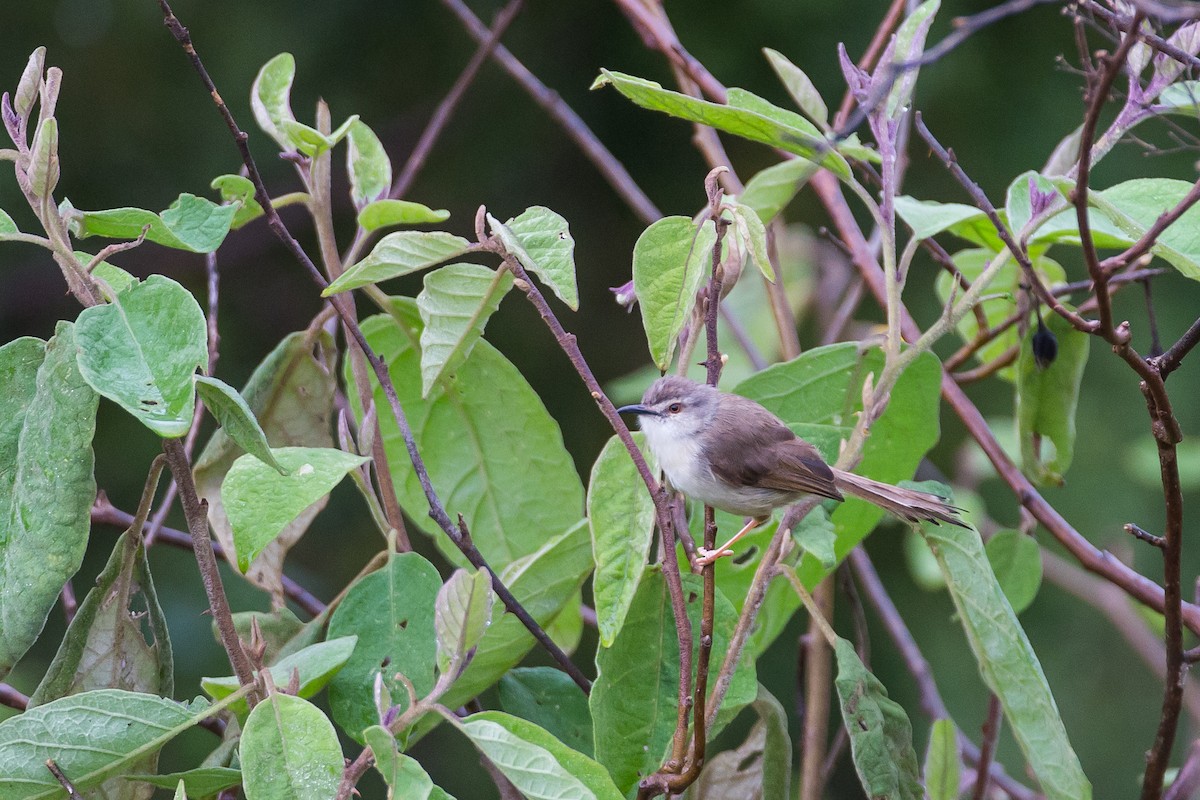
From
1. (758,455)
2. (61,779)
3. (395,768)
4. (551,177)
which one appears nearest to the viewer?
(395,768)

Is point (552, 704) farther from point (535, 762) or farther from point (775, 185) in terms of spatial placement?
point (775, 185)

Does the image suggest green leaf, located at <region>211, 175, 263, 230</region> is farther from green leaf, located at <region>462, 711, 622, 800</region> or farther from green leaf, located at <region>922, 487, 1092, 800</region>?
green leaf, located at <region>922, 487, 1092, 800</region>

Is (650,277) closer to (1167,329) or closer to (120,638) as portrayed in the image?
(120,638)

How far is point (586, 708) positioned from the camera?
1682mm

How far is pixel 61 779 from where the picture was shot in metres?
1.26

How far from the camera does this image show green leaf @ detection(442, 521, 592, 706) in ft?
5.02

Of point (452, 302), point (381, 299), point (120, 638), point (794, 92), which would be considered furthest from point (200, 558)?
point (794, 92)

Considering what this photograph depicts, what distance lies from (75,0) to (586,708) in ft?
20.0

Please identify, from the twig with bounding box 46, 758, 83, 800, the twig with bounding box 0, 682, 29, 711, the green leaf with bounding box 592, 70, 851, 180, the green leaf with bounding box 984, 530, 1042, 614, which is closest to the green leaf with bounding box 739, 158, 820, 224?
the green leaf with bounding box 592, 70, 851, 180

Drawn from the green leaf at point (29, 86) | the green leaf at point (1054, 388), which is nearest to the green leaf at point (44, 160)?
the green leaf at point (29, 86)

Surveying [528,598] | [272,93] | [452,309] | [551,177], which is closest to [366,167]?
[272,93]

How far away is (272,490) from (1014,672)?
38.8 inches

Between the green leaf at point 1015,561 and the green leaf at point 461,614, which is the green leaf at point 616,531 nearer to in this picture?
the green leaf at point 461,614

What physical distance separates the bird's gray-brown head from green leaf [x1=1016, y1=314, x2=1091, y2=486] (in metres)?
0.60
